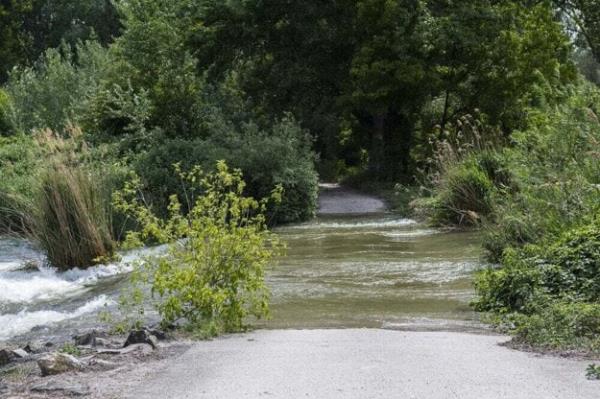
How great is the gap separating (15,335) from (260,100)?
21.6 meters

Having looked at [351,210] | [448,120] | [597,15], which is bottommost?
[351,210]

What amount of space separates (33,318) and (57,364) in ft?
A: 14.7

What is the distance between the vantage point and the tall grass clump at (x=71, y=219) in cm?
1418

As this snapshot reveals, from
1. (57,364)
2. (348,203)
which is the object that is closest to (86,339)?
(57,364)

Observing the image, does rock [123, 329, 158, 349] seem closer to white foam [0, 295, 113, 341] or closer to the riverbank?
the riverbank

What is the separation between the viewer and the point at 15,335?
→ 398 inches

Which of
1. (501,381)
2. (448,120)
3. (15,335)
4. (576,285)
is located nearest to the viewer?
(501,381)

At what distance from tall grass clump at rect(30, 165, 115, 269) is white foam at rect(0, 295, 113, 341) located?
2.51m

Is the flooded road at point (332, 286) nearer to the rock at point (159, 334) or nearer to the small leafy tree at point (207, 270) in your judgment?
the small leafy tree at point (207, 270)

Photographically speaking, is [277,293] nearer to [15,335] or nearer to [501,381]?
[15,335]

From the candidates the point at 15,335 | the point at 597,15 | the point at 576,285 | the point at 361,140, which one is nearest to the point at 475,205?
the point at 576,285

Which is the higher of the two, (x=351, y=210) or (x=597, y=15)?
(x=597, y=15)

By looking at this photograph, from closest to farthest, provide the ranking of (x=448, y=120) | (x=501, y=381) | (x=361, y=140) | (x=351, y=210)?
(x=501, y=381) → (x=351, y=210) → (x=448, y=120) → (x=361, y=140)

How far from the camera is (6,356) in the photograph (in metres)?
8.03
